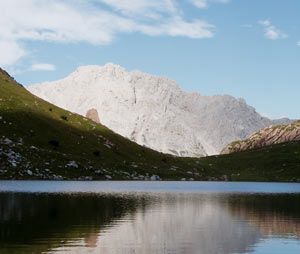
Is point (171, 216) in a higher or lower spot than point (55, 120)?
lower

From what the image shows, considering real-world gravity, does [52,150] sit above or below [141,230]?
above

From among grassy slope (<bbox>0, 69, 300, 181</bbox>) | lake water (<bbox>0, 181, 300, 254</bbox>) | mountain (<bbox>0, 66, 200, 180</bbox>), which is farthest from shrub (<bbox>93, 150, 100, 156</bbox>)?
lake water (<bbox>0, 181, 300, 254</bbox>)

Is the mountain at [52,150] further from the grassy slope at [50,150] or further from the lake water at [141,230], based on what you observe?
the lake water at [141,230]

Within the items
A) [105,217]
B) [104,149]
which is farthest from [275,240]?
[104,149]

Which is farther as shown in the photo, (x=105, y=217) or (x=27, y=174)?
(x=27, y=174)

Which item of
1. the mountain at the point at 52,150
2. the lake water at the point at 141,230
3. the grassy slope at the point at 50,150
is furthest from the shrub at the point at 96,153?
the lake water at the point at 141,230

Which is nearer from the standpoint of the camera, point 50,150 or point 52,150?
point 50,150

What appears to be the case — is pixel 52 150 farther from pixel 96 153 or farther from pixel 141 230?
pixel 141 230

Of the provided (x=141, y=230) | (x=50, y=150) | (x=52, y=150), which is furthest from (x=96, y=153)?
(x=141, y=230)

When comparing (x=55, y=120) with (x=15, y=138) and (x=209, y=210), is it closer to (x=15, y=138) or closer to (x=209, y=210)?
(x=15, y=138)

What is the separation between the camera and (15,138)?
15688 centimetres

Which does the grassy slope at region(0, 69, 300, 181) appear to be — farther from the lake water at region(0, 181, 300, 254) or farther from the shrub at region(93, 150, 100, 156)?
the lake water at region(0, 181, 300, 254)

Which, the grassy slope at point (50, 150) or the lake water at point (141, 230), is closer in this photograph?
the lake water at point (141, 230)

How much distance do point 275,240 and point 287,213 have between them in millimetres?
22476
